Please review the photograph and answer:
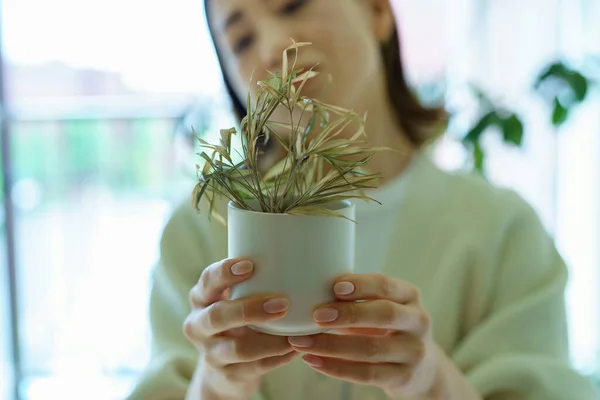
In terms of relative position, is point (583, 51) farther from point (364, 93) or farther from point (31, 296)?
point (31, 296)

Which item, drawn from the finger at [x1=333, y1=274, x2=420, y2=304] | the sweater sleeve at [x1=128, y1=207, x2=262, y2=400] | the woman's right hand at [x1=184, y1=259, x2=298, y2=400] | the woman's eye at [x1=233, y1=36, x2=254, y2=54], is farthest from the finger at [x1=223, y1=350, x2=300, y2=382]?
the woman's eye at [x1=233, y1=36, x2=254, y2=54]

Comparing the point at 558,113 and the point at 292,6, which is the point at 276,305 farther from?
the point at 558,113

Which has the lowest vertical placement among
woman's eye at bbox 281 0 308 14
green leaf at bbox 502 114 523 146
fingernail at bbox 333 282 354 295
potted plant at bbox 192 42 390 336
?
fingernail at bbox 333 282 354 295

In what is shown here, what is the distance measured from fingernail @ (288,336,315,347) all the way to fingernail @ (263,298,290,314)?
50 millimetres

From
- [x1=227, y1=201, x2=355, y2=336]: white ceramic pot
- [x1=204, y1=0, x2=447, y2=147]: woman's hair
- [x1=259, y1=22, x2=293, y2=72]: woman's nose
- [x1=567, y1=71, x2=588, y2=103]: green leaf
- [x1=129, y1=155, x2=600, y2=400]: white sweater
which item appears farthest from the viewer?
[x1=567, y1=71, x2=588, y2=103]: green leaf

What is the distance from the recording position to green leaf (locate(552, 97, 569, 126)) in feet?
4.92

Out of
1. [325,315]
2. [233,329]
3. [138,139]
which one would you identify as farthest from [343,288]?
[138,139]

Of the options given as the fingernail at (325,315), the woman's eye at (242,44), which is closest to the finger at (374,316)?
the fingernail at (325,315)

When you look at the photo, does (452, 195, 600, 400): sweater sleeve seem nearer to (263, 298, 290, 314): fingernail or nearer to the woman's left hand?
the woman's left hand

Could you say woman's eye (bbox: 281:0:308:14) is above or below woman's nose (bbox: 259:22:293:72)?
above

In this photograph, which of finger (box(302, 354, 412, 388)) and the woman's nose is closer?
finger (box(302, 354, 412, 388))

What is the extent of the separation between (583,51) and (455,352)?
137cm

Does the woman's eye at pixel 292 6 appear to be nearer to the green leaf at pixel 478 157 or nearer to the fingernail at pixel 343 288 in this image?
the fingernail at pixel 343 288

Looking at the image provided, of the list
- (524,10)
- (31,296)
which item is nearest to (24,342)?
(31,296)
